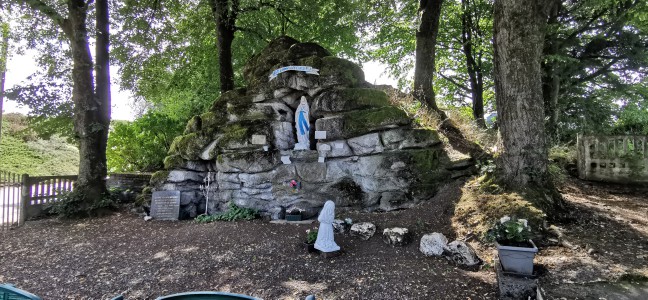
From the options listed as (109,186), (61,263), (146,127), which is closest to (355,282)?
(61,263)

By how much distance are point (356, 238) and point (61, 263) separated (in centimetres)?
497

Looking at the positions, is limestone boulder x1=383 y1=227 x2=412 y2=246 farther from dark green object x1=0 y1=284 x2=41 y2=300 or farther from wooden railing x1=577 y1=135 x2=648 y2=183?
wooden railing x1=577 y1=135 x2=648 y2=183

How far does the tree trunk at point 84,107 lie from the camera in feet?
30.1

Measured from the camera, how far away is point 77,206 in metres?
8.88

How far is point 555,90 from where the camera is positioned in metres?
11.8

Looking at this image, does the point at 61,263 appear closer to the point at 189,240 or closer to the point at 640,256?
the point at 189,240

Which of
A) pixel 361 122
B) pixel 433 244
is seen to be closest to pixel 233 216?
pixel 361 122

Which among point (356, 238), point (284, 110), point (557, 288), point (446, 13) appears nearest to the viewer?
point (557, 288)

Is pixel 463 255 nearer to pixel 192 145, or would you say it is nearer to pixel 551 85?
pixel 192 145

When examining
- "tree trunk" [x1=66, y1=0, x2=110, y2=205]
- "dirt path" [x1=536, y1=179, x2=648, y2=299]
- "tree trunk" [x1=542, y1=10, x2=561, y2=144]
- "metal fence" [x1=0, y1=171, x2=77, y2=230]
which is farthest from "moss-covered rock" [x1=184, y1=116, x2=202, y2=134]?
"tree trunk" [x1=542, y1=10, x2=561, y2=144]

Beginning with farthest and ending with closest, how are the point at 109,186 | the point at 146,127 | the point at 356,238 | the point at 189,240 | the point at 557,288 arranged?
the point at 146,127
the point at 109,186
the point at 189,240
the point at 356,238
the point at 557,288

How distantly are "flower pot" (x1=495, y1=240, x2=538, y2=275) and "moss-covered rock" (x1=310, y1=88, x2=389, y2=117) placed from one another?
14.5ft

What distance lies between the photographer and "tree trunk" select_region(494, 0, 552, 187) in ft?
20.2

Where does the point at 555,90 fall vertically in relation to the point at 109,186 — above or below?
above
